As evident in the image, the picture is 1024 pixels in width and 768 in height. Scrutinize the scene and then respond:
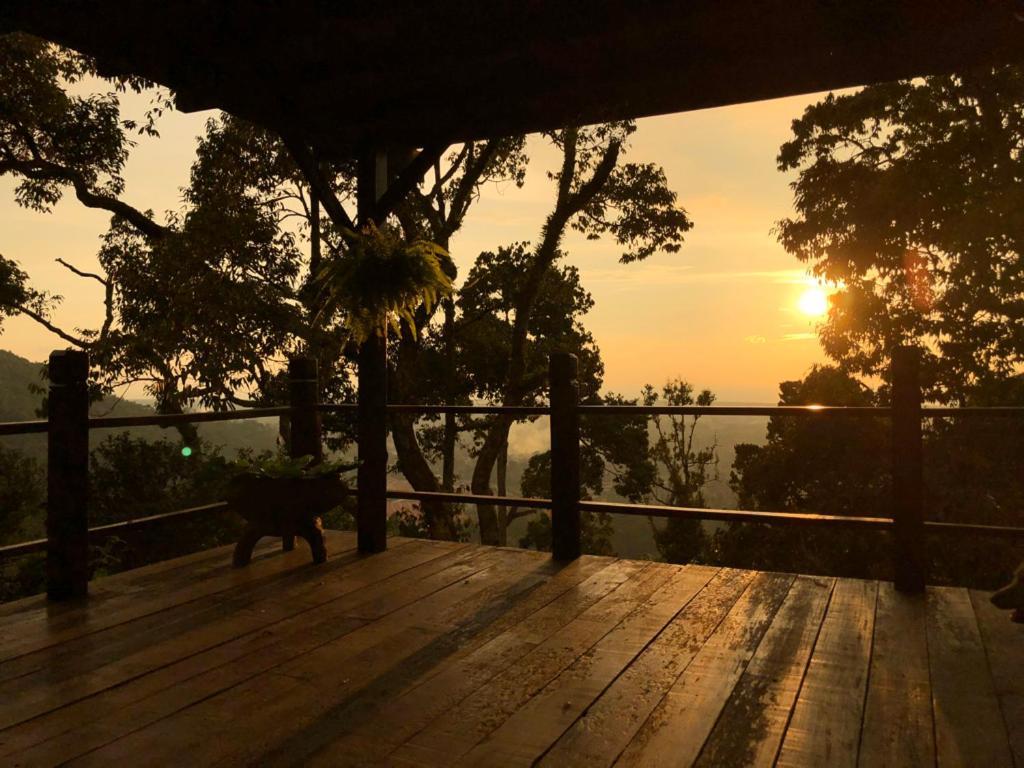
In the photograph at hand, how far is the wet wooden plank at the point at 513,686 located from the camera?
1942mm

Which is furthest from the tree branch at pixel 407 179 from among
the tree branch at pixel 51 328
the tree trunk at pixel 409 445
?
the tree branch at pixel 51 328

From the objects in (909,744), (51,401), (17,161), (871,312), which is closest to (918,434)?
(909,744)

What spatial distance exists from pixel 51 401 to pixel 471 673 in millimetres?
A: 2340

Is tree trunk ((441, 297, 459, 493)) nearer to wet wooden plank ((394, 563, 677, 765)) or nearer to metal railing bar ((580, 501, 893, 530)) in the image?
metal railing bar ((580, 501, 893, 530))

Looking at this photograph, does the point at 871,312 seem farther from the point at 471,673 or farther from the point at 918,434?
the point at 471,673

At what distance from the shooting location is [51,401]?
338 cm

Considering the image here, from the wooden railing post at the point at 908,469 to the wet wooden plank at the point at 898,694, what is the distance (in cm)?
23

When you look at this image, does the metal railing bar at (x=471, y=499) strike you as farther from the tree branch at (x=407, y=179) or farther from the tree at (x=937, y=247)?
the tree at (x=937, y=247)

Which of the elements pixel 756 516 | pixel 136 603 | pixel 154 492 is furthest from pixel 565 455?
pixel 154 492

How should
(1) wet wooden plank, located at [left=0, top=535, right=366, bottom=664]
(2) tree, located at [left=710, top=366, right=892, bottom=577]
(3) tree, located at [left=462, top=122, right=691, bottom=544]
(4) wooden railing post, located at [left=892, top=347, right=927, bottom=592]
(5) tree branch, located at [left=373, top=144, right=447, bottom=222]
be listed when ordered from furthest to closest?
(2) tree, located at [left=710, top=366, right=892, bottom=577]
(3) tree, located at [left=462, top=122, right=691, bottom=544]
(5) tree branch, located at [left=373, top=144, right=447, bottom=222]
(4) wooden railing post, located at [left=892, top=347, right=927, bottom=592]
(1) wet wooden plank, located at [left=0, top=535, right=366, bottom=664]

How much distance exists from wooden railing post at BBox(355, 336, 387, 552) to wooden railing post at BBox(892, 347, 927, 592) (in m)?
2.60

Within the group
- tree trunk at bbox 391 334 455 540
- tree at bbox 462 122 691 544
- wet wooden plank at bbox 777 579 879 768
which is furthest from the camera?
tree at bbox 462 122 691 544

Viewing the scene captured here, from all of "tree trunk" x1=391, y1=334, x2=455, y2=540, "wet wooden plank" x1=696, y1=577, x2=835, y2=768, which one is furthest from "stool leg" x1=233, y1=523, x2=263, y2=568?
"tree trunk" x1=391, y1=334, x2=455, y2=540

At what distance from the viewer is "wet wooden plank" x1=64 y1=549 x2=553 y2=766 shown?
1934mm
